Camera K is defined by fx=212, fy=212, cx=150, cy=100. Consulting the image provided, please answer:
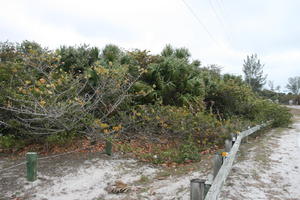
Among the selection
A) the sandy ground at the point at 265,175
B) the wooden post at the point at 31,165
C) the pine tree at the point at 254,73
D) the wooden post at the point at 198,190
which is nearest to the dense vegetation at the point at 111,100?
the wooden post at the point at 31,165

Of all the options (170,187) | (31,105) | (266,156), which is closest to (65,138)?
(31,105)

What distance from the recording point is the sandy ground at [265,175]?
2.90m

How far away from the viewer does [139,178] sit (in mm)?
3775

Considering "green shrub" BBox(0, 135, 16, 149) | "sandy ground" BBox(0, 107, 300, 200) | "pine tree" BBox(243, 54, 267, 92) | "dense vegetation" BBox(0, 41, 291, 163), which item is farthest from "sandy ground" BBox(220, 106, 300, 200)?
"pine tree" BBox(243, 54, 267, 92)

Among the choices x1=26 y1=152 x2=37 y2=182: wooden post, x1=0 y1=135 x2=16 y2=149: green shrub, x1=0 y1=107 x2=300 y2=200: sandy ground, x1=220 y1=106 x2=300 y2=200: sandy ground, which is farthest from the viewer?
x1=0 y1=135 x2=16 y2=149: green shrub

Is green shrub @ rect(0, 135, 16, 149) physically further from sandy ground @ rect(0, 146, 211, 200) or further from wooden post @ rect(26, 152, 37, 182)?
wooden post @ rect(26, 152, 37, 182)

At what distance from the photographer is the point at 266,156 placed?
15.3ft

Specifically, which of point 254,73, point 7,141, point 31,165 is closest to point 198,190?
point 31,165

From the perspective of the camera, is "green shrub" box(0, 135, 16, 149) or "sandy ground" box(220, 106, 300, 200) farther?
"green shrub" box(0, 135, 16, 149)

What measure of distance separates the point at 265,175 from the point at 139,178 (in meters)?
2.15

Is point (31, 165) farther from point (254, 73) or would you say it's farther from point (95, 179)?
point (254, 73)

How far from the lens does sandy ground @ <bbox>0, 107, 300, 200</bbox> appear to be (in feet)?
9.98

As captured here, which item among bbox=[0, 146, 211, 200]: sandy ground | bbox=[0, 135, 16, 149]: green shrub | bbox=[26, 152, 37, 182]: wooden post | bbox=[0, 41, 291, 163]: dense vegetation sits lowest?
bbox=[0, 146, 211, 200]: sandy ground

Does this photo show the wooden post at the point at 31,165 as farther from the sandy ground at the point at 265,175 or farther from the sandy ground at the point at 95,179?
the sandy ground at the point at 265,175
